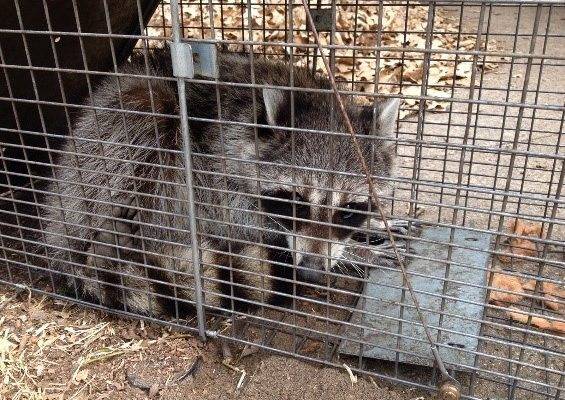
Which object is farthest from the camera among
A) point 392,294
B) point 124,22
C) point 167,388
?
point 124,22

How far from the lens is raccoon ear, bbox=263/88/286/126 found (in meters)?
2.02

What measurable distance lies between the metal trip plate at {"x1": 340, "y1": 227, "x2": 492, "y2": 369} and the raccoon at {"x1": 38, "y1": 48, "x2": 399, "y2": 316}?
0.28 m

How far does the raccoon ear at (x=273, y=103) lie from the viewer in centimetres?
202

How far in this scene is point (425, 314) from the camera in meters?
2.15

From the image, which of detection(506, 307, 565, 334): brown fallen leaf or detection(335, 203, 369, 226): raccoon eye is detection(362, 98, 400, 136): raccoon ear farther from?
detection(506, 307, 565, 334): brown fallen leaf

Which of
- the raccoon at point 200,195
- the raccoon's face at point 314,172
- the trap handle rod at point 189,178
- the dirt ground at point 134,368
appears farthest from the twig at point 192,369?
the raccoon's face at point 314,172

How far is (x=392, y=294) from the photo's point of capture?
92.4 inches

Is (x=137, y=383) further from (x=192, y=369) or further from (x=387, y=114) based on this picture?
(x=387, y=114)

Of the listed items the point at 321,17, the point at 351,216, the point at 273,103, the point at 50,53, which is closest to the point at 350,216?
the point at 351,216

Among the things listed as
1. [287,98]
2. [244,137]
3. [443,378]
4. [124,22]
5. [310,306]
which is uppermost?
[124,22]

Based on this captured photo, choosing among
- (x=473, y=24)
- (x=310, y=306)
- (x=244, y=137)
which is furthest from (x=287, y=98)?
(x=473, y=24)

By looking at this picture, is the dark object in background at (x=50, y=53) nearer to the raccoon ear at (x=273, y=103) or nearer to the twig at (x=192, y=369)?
the raccoon ear at (x=273, y=103)

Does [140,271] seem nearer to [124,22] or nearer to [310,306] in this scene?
[310,306]

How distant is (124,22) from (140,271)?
1444 mm
